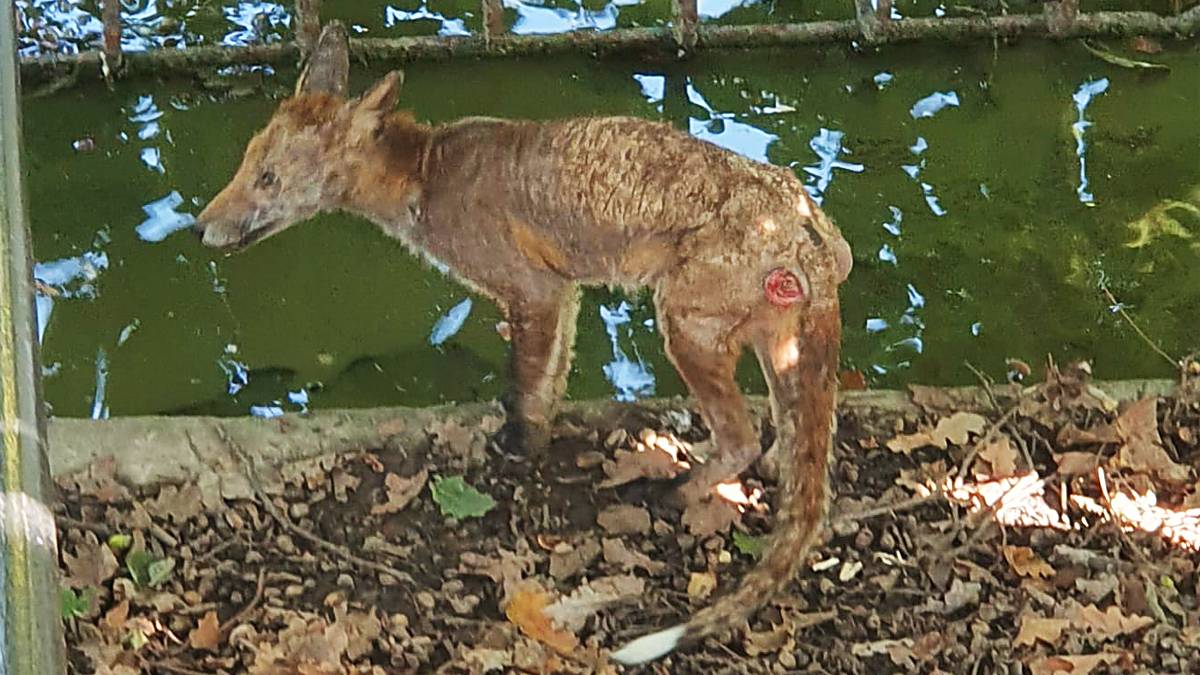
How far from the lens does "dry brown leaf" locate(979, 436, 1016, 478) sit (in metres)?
2.56

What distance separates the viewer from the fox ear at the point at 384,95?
2662mm

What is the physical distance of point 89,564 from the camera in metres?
2.41

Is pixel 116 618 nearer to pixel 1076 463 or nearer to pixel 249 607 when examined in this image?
pixel 249 607

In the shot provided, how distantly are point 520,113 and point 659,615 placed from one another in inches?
42.9

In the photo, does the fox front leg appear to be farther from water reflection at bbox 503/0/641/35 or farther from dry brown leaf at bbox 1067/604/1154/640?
dry brown leaf at bbox 1067/604/1154/640

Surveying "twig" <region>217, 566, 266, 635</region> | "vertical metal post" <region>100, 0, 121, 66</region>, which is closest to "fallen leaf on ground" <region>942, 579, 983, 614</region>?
"twig" <region>217, 566, 266, 635</region>

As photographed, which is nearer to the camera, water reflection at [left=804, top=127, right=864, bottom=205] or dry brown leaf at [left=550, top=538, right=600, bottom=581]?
dry brown leaf at [left=550, top=538, right=600, bottom=581]

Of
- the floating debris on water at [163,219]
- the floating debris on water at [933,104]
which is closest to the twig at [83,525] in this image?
the floating debris on water at [163,219]

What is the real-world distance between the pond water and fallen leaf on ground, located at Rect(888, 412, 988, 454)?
0.11 m

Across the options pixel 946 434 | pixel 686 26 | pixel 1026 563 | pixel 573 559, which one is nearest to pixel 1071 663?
pixel 1026 563

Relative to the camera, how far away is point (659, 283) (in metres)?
2.53

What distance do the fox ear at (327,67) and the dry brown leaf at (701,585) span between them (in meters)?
1.20

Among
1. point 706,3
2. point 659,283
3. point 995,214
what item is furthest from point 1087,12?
point 659,283

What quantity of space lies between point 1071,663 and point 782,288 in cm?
83
